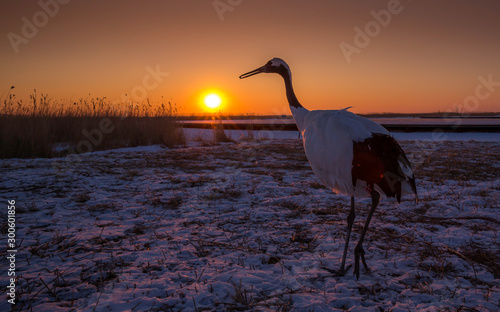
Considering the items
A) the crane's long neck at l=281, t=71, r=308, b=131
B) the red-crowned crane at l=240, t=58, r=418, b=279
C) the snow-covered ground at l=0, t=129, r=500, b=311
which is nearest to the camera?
the snow-covered ground at l=0, t=129, r=500, b=311

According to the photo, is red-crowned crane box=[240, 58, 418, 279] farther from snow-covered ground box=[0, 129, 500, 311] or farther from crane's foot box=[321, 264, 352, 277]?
snow-covered ground box=[0, 129, 500, 311]

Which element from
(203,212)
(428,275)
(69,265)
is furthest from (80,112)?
(428,275)

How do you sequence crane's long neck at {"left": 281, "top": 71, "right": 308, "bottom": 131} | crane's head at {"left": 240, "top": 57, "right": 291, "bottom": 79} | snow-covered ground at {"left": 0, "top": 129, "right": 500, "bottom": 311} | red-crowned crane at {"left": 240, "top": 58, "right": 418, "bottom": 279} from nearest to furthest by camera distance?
1. snow-covered ground at {"left": 0, "top": 129, "right": 500, "bottom": 311}
2. red-crowned crane at {"left": 240, "top": 58, "right": 418, "bottom": 279}
3. crane's long neck at {"left": 281, "top": 71, "right": 308, "bottom": 131}
4. crane's head at {"left": 240, "top": 57, "right": 291, "bottom": 79}

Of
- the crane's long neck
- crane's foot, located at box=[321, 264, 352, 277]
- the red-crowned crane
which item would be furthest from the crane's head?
crane's foot, located at box=[321, 264, 352, 277]

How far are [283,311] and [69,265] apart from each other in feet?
6.18

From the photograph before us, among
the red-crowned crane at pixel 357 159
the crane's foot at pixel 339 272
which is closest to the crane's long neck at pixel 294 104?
the red-crowned crane at pixel 357 159

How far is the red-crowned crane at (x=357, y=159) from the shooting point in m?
2.57

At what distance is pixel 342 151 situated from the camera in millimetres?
2771

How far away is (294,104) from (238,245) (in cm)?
215

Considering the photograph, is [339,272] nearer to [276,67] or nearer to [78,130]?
[276,67]

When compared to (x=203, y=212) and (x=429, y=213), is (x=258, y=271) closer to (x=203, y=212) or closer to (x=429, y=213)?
(x=203, y=212)

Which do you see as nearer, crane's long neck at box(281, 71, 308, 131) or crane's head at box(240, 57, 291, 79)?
crane's long neck at box(281, 71, 308, 131)

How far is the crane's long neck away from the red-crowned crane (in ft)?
2.43

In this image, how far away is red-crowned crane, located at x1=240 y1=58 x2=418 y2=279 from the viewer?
2572 millimetres
